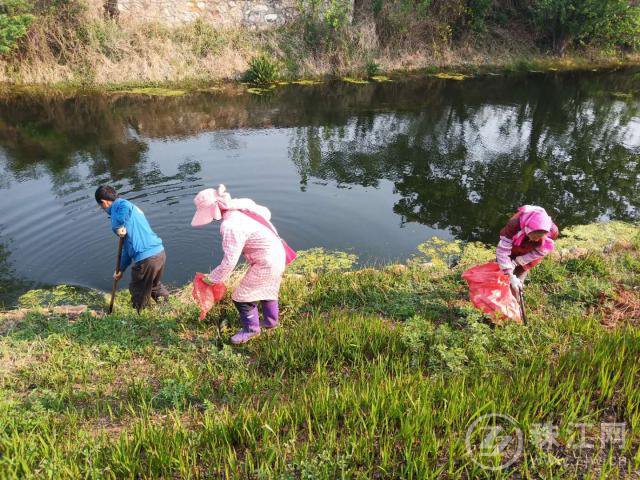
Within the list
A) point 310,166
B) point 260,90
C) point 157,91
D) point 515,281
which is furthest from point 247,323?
point 260,90

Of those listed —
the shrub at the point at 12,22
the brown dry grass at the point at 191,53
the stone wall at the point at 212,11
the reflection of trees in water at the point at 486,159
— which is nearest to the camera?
the reflection of trees in water at the point at 486,159

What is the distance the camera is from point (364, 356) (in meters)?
3.94

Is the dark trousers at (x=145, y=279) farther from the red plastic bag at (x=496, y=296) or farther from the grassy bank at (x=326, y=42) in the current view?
the grassy bank at (x=326, y=42)

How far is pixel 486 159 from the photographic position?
11.5 meters

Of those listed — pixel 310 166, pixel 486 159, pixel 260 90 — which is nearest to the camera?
pixel 310 166

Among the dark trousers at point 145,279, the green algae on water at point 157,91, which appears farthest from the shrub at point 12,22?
the dark trousers at point 145,279

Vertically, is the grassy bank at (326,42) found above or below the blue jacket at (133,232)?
above

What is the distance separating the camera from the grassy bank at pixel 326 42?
50.8ft

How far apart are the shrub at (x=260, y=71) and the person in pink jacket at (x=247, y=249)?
560 inches

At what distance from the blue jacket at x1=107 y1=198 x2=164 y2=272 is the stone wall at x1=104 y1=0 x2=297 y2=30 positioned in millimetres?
15102

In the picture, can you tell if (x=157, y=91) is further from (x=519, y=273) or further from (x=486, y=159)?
(x=519, y=273)

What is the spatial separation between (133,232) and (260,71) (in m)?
13.6

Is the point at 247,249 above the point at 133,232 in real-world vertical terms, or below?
above

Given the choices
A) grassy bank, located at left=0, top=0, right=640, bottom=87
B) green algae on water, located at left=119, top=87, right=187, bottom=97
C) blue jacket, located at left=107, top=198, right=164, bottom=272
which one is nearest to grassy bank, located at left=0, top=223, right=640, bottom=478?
blue jacket, located at left=107, top=198, right=164, bottom=272
